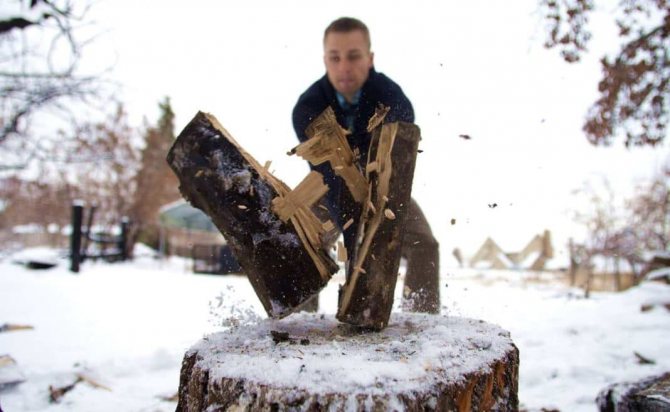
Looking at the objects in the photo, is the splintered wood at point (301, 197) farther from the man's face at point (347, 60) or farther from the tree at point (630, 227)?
the tree at point (630, 227)

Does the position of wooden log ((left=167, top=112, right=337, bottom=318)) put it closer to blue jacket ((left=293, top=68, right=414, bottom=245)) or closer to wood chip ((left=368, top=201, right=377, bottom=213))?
wood chip ((left=368, top=201, right=377, bottom=213))

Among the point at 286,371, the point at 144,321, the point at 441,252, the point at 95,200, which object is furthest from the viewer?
the point at 95,200

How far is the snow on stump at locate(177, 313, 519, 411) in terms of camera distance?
90cm

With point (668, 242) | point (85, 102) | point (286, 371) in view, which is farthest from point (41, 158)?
point (668, 242)

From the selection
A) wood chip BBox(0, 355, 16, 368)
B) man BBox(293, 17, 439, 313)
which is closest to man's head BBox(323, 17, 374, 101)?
man BBox(293, 17, 439, 313)

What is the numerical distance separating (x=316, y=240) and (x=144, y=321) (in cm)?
330

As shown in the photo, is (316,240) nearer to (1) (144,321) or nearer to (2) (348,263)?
(2) (348,263)

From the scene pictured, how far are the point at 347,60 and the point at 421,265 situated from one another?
1105 millimetres

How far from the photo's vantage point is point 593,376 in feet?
9.04

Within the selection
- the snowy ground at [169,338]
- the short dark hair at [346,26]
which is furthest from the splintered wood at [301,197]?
the short dark hair at [346,26]

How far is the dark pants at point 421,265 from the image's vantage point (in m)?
2.17

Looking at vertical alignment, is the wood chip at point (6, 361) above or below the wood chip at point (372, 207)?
below

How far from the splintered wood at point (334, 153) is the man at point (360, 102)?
0.42 metres

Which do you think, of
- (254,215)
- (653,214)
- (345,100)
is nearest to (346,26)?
(345,100)
